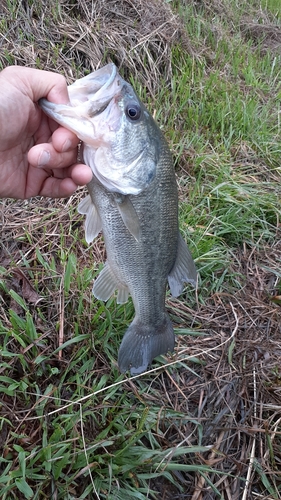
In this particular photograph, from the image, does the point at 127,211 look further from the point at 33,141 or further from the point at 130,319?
the point at 130,319

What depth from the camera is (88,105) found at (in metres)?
1.49

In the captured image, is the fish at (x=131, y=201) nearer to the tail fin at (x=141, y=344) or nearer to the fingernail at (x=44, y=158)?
the tail fin at (x=141, y=344)

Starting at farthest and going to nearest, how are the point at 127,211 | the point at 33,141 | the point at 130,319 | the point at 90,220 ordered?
1. the point at 130,319
2. the point at 33,141
3. the point at 90,220
4. the point at 127,211

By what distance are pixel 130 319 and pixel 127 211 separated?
876mm

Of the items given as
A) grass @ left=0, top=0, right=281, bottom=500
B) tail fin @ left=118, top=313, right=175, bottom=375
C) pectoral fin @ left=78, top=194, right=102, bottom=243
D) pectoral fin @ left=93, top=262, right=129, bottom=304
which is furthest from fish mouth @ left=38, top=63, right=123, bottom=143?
grass @ left=0, top=0, right=281, bottom=500

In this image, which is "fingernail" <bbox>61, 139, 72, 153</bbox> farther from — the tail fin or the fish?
the tail fin

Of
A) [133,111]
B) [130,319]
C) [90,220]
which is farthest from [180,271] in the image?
[133,111]

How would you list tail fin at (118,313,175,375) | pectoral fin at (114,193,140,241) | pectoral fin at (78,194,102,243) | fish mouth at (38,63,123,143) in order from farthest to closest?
1. tail fin at (118,313,175,375)
2. pectoral fin at (78,194,102,243)
3. pectoral fin at (114,193,140,241)
4. fish mouth at (38,63,123,143)

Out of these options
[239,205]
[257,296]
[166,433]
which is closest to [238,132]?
[239,205]

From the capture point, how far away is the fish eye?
156 cm

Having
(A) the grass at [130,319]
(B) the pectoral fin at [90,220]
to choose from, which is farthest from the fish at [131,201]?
(A) the grass at [130,319]

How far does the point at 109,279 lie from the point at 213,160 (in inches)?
80.2

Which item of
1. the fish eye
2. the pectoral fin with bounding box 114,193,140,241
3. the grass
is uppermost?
the fish eye

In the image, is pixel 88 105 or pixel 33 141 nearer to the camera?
pixel 88 105
